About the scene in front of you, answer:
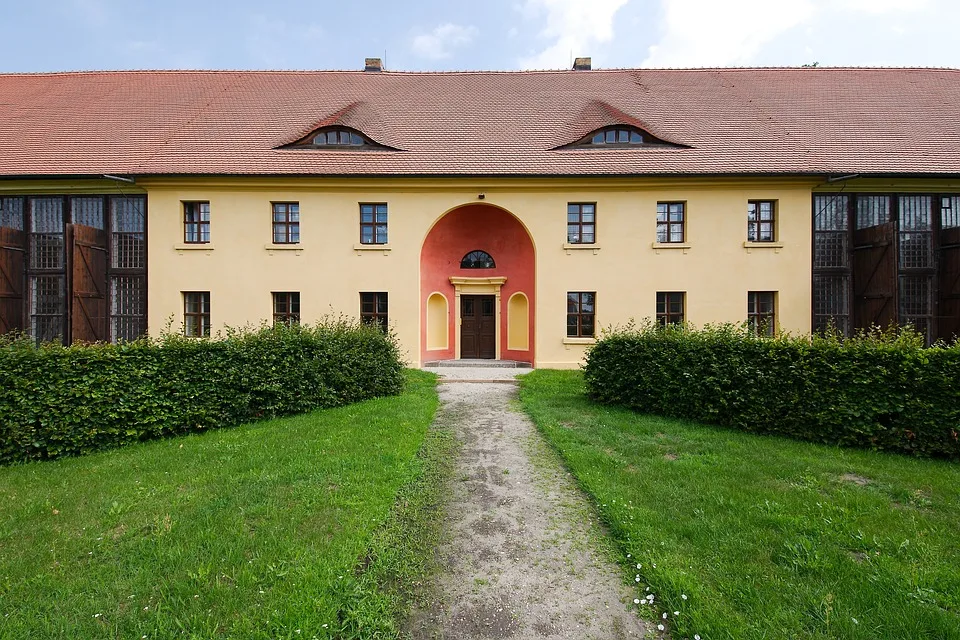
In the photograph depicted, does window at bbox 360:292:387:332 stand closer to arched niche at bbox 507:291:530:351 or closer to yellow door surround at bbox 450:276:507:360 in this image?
yellow door surround at bbox 450:276:507:360

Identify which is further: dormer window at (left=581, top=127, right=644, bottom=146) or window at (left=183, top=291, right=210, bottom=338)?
dormer window at (left=581, top=127, right=644, bottom=146)

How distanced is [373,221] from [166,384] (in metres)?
8.90

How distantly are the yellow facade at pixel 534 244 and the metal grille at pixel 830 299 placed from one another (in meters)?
0.55

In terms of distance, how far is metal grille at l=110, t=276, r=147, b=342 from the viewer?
13.7 m

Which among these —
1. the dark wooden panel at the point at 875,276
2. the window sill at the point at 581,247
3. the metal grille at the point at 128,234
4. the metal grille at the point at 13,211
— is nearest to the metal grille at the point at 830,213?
the dark wooden panel at the point at 875,276

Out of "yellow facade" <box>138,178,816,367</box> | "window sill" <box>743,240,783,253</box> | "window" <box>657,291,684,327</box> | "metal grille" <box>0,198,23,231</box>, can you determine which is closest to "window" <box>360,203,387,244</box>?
"yellow facade" <box>138,178,816,367</box>

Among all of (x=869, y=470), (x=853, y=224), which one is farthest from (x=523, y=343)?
(x=853, y=224)

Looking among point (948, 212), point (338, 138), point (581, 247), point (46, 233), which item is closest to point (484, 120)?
point (338, 138)

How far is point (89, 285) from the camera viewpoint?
13164 mm

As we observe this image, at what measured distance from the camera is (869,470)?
495 cm

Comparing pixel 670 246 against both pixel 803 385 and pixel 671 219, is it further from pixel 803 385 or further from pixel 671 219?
pixel 803 385

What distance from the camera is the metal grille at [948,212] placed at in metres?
13.5

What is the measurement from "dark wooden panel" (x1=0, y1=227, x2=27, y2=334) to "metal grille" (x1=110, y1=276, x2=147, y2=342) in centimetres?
278

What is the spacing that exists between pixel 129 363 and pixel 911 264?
21806 mm
